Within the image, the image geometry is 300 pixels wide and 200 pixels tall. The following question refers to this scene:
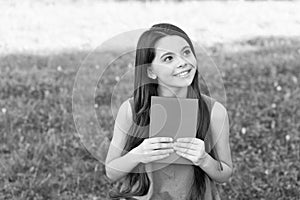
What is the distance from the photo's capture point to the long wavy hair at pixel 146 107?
2123 mm

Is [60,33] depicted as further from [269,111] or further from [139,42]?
[139,42]

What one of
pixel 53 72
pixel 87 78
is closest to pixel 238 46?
pixel 53 72

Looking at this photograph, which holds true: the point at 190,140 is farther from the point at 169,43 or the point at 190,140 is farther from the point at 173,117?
the point at 169,43

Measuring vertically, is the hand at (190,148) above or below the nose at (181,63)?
below

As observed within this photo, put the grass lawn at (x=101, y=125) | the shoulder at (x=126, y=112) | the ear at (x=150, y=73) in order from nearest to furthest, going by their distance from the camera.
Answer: the ear at (x=150, y=73) → the shoulder at (x=126, y=112) → the grass lawn at (x=101, y=125)

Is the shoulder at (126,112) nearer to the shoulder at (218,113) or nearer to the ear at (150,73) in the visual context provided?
the ear at (150,73)

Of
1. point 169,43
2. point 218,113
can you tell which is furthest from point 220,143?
point 169,43

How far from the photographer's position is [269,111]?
13.9 feet

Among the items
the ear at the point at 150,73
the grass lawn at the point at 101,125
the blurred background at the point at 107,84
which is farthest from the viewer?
the grass lawn at the point at 101,125

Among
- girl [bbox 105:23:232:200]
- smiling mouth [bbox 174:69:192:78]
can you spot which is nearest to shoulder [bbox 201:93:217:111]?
girl [bbox 105:23:232:200]

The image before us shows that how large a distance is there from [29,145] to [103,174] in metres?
0.56

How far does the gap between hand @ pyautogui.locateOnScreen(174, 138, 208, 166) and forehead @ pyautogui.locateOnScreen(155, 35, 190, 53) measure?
33cm

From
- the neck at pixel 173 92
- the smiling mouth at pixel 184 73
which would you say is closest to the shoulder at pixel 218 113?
the neck at pixel 173 92

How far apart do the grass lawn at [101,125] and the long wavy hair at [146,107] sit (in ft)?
0.44
